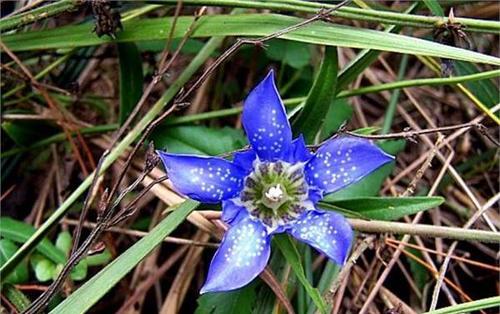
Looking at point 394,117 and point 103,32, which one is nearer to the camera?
point 103,32

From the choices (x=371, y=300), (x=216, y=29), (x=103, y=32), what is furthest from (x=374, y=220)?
(x=103, y=32)

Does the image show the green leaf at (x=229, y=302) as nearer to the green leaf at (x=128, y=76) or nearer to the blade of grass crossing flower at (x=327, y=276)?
the blade of grass crossing flower at (x=327, y=276)

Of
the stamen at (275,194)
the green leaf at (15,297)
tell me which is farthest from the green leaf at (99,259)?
the stamen at (275,194)

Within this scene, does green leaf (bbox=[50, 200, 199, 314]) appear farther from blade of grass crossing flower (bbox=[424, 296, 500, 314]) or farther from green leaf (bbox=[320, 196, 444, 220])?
blade of grass crossing flower (bbox=[424, 296, 500, 314])

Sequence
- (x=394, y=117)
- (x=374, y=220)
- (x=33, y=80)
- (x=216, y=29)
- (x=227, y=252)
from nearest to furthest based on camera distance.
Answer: (x=227, y=252) < (x=374, y=220) < (x=216, y=29) < (x=33, y=80) < (x=394, y=117)

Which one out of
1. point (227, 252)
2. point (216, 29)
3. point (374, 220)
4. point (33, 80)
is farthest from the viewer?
point (33, 80)

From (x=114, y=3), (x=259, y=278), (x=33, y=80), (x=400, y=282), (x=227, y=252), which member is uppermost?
(x=114, y=3)

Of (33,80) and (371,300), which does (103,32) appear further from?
(371,300)
